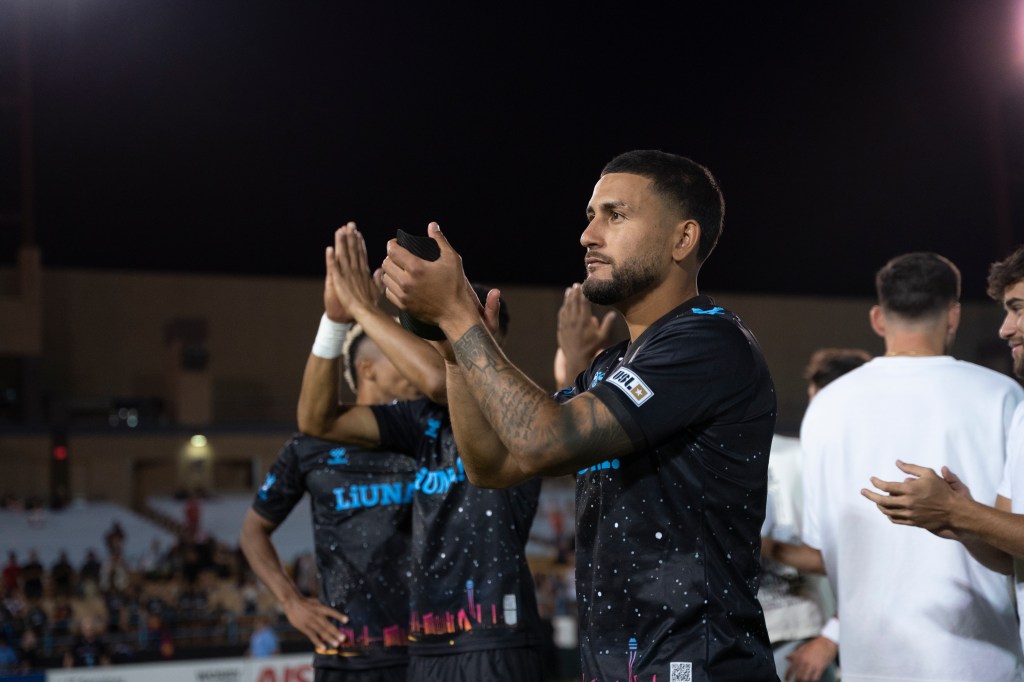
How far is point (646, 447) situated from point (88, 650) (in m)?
11.3

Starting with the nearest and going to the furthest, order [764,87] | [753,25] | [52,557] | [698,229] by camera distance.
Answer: [698,229], [753,25], [764,87], [52,557]

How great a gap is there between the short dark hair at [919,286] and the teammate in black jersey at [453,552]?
4.52 ft

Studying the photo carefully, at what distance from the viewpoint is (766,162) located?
14.8 meters

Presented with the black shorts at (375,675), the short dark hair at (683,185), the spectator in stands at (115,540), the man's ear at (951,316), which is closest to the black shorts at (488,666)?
the black shorts at (375,675)

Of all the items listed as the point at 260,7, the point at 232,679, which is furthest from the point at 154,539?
the point at 232,679

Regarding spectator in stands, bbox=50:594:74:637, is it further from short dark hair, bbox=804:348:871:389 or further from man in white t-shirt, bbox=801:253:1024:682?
man in white t-shirt, bbox=801:253:1024:682

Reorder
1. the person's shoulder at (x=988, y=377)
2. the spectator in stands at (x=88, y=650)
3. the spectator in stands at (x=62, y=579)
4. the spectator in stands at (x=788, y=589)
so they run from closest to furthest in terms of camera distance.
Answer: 1. the person's shoulder at (x=988, y=377)
2. the spectator in stands at (x=788, y=589)
3. the spectator in stands at (x=88, y=650)
4. the spectator in stands at (x=62, y=579)

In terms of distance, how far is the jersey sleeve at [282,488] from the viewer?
4.39 m

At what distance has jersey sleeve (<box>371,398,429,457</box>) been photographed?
13.0 feet

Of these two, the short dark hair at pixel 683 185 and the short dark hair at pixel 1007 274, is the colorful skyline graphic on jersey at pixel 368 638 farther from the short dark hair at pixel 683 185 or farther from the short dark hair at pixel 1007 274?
the short dark hair at pixel 1007 274

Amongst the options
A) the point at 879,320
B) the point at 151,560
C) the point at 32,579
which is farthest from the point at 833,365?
the point at 151,560

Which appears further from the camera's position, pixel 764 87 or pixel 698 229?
pixel 764 87

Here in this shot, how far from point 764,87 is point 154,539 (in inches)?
577

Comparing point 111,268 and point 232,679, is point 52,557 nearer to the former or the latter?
point 111,268
